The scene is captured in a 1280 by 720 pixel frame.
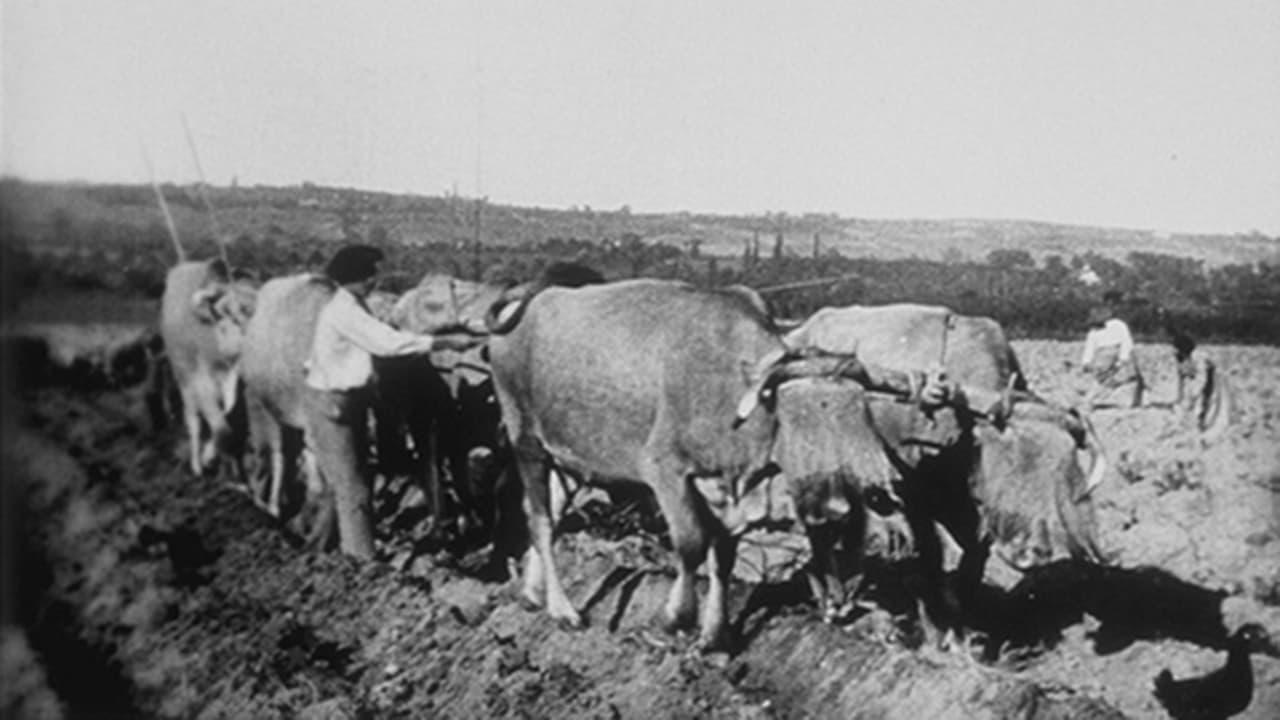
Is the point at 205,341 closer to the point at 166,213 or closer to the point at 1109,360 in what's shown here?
the point at 166,213

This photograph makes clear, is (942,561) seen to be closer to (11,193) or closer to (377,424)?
(377,424)

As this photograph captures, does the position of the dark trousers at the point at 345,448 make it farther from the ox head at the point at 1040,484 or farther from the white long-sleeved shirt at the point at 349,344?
the ox head at the point at 1040,484

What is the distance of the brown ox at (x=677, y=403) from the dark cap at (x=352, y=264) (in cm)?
118

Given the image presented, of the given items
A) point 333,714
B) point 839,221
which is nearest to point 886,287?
point 839,221

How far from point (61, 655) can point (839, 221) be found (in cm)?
555

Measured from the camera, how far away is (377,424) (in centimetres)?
909

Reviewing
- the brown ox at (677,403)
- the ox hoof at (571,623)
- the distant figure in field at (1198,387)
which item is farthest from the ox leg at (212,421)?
the distant figure in field at (1198,387)

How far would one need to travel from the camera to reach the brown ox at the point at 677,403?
719 centimetres

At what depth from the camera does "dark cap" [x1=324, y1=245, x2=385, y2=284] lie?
8055 millimetres

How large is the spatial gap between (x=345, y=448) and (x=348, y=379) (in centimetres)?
46

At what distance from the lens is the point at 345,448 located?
8211 mm

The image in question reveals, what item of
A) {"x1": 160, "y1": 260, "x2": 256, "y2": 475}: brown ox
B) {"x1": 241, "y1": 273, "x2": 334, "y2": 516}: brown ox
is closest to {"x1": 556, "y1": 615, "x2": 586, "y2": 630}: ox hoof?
{"x1": 241, "y1": 273, "x2": 334, "y2": 516}: brown ox

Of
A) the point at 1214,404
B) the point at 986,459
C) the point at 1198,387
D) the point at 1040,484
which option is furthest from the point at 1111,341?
the point at 1040,484

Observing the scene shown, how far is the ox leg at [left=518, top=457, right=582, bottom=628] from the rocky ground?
0.83ft
